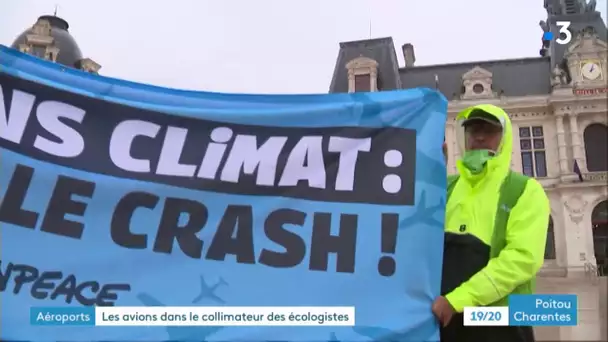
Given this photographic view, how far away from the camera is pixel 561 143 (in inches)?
505

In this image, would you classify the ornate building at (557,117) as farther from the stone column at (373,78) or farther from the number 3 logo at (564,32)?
the number 3 logo at (564,32)

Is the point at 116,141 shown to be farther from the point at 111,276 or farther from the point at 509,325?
the point at 509,325

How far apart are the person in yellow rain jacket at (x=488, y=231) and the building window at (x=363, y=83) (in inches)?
432

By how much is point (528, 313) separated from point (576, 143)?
11.8 meters

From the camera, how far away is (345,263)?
191 cm

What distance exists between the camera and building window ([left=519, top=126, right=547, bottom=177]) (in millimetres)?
12891

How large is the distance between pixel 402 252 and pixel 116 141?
3.86 feet

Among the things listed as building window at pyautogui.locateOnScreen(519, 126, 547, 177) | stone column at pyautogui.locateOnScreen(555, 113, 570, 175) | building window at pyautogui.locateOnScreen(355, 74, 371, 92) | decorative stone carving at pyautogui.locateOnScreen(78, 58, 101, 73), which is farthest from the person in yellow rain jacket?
stone column at pyautogui.locateOnScreen(555, 113, 570, 175)

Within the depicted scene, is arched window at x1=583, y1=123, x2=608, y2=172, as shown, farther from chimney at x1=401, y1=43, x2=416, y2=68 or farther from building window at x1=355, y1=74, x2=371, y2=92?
chimney at x1=401, y1=43, x2=416, y2=68

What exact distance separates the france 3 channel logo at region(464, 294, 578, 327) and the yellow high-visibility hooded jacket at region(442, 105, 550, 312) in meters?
0.03

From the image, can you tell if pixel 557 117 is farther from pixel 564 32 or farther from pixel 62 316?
pixel 62 316

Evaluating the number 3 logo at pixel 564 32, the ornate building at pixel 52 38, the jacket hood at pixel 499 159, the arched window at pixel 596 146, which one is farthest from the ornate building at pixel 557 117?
the jacket hood at pixel 499 159

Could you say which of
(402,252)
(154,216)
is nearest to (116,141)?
(154,216)

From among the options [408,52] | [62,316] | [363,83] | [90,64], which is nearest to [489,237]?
[62,316]
